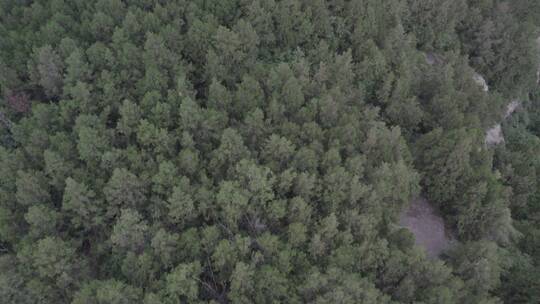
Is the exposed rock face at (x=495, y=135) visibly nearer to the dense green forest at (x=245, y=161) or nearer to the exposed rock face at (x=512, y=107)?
the dense green forest at (x=245, y=161)

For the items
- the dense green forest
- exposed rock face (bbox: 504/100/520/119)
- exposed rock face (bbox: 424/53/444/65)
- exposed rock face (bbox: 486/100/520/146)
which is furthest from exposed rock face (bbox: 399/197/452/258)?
exposed rock face (bbox: 504/100/520/119)

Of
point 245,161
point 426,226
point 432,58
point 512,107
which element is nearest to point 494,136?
point 432,58

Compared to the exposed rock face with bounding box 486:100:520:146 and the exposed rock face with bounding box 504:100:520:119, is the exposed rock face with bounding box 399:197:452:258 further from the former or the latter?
the exposed rock face with bounding box 504:100:520:119

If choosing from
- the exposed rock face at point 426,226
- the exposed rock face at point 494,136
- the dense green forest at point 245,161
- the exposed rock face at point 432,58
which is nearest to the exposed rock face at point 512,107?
the exposed rock face at point 494,136

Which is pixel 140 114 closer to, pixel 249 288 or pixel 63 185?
pixel 63 185

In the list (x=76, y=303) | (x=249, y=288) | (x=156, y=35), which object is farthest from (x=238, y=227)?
(x=156, y=35)
